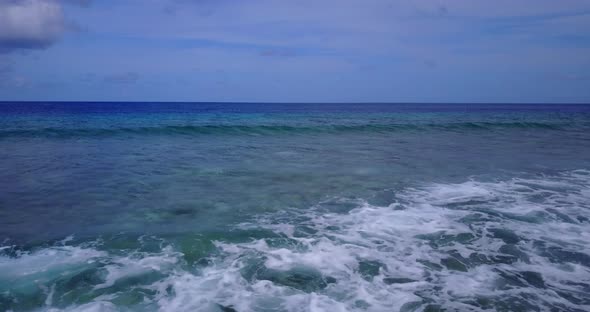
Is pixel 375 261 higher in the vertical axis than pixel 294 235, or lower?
lower

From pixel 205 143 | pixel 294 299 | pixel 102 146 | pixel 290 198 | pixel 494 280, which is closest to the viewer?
pixel 294 299

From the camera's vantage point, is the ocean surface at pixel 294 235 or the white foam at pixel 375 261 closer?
the white foam at pixel 375 261

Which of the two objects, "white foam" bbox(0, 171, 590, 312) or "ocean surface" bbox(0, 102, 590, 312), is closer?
"white foam" bbox(0, 171, 590, 312)

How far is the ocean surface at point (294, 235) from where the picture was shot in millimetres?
5699

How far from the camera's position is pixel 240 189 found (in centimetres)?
1173

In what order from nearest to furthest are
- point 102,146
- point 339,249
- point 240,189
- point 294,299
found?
point 294,299, point 339,249, point 240,189, point 102,146

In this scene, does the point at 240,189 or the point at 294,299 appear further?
the point at 240,189

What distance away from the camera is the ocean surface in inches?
224

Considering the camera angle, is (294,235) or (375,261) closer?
(375,261)

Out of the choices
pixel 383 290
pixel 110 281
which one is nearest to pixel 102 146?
pixel 110 281

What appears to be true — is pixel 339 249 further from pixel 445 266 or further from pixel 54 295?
pixel 54 295

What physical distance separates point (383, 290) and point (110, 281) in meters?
4.72

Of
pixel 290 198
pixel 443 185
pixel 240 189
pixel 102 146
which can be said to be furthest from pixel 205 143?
pixel 443 185

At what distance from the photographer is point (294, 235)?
8.05 meters
